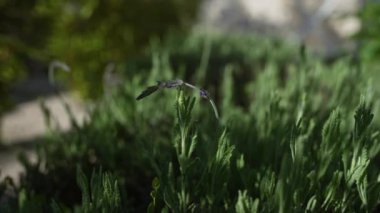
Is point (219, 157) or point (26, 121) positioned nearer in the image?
point (219, 157)

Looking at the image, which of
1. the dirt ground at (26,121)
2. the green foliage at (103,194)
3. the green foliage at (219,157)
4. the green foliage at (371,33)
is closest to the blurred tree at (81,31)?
the dirt ground at (26,121)

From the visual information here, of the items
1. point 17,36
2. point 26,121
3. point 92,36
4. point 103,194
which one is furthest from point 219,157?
point 26,121

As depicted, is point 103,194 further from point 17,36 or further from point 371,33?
point 17,36

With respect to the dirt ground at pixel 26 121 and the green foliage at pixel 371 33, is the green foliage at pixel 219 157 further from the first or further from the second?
the dirt ground at pixel 26 121

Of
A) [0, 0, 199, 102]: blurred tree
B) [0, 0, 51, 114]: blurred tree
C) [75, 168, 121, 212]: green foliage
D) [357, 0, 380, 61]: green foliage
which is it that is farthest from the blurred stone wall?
[75, 168, 121, 212]: green foliage

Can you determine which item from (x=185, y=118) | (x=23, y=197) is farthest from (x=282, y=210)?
(x=23, y=197)
